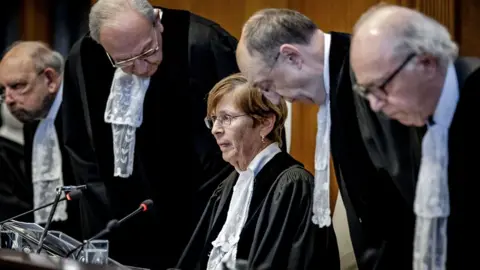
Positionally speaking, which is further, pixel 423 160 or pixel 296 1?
pixel 296 1

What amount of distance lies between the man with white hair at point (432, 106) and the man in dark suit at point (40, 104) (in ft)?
8.97

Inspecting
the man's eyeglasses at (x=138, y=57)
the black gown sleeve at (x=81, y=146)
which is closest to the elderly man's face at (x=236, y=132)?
the man's eyeglasses at (x=138, y=57)

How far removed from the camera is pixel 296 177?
4.02 m

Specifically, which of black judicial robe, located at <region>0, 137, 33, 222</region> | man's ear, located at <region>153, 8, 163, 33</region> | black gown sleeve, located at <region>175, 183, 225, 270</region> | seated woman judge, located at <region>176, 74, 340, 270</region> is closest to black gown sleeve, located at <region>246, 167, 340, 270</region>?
seated woman judge, located at <region>176, 74, 340, 270</region>

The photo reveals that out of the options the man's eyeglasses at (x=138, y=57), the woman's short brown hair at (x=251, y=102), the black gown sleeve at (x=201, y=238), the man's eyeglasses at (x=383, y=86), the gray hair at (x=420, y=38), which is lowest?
the black gown sleeve at (x=201, y=238)

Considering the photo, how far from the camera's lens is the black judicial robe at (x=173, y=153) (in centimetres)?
461

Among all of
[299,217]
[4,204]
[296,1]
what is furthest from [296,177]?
[4,204]

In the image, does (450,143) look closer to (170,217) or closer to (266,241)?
(266,241)

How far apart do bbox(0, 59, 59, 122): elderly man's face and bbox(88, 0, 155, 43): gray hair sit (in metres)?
1.07

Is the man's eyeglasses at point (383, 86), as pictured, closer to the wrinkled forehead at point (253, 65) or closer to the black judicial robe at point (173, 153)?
the wrinkled forehead at point (253, 65)

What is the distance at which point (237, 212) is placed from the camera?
13.7 feet

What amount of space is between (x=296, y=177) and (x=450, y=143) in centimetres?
103

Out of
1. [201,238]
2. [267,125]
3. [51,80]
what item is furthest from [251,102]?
[51,80]

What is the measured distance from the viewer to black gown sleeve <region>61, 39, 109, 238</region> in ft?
16.2
